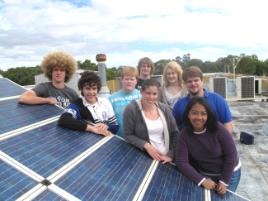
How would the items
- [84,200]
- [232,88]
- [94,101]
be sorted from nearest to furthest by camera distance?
[84,200] → [94,101] → [232,88]

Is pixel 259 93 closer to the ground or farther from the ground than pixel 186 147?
closer to the ground

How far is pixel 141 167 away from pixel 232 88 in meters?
34.6

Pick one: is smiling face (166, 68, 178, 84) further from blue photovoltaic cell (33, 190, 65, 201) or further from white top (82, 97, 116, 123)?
blue photovoltaic cell (33, 190, 65, 201)

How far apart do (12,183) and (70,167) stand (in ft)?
2.27

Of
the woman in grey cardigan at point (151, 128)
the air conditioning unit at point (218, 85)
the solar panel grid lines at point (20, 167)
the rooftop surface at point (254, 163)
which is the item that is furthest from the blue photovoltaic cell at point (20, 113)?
the air conditioning unit at point (218, 85)

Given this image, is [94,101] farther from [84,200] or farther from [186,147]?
[84,200]

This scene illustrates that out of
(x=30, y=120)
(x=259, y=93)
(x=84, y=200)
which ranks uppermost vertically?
(x=30, y=120)

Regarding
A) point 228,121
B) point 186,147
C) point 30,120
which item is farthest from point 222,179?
point 30,120

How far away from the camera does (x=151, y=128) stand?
14.0ft

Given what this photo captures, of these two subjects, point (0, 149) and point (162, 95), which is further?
point (162, 95)

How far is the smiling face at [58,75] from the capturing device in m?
4.73

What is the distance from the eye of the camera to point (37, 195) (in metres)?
2.59

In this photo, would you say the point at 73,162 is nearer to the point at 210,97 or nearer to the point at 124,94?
the point at 124,94

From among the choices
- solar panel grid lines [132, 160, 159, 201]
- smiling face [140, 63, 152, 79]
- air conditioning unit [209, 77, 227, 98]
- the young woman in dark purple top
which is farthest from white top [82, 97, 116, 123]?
air conditioning unit [209, 77, 227, 98]
